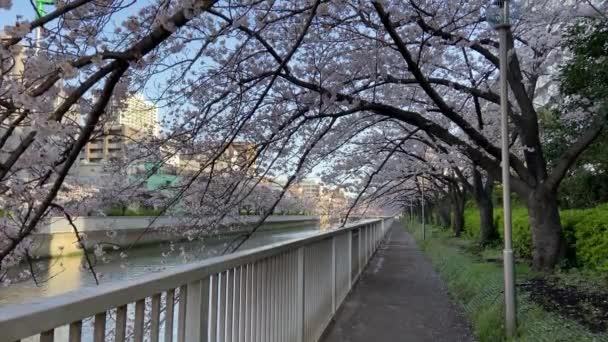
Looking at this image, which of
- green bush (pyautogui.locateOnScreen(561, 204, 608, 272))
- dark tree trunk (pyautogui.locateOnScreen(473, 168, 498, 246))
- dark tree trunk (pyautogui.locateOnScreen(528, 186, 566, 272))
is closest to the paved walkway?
dark tree trunk (pyautogui.locateOnScreen(528, 186, 566, 272))

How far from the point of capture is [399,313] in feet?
22.6

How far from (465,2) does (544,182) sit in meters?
3.24

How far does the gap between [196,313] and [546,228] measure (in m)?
7.67

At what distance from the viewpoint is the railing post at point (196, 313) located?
7.83 feet

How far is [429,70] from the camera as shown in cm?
1016

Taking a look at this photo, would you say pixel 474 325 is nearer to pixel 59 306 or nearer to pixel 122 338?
pixel 122 338

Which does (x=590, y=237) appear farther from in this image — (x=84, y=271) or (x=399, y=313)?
(x=84, y=271)

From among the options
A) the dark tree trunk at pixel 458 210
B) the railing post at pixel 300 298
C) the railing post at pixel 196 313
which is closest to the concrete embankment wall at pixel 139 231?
the railing post at pixel 300 298

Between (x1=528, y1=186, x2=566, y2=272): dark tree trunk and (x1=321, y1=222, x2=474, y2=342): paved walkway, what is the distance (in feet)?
5.76

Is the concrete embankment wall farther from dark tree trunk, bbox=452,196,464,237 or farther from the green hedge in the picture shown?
dark tree trunk, bbox=452,196,464,237

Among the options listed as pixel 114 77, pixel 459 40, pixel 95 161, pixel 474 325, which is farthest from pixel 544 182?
pixel 114 77

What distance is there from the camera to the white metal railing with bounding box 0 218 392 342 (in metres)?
1.46

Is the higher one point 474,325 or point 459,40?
point 459,40

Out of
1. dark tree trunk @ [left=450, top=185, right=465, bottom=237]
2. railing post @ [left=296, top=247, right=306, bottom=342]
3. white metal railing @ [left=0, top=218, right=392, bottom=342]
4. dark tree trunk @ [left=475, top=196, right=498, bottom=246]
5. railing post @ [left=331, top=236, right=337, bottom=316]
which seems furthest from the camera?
dark tree trunk @ [left=450, top=185, right=465, bottom=237]
